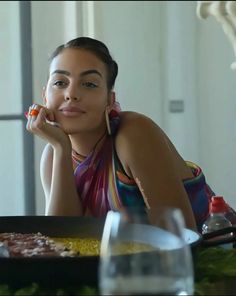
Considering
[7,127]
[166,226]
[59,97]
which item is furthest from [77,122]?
[7,127]

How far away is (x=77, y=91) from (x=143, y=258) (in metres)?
0.76

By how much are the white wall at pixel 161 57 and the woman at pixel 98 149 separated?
134 centimetres

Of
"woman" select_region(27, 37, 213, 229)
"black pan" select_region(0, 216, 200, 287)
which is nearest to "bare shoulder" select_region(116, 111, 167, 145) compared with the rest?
"woman" select_region(27, 37, 213, 229)

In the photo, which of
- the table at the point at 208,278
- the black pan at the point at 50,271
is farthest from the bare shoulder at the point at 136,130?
the black pan at the point at 50,271

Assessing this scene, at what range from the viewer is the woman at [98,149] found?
1308 mm

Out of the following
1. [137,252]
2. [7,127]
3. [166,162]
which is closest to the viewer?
[137,252]

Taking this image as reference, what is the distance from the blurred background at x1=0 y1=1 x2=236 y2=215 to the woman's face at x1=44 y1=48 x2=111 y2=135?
139 centimetres

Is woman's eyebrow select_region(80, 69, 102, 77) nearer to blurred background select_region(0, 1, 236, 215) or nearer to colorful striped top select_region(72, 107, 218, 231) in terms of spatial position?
colorful striped top select_region(72, 107, 218, 231)

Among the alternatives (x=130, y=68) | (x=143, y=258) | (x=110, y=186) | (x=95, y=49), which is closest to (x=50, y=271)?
(x=143, y=258)

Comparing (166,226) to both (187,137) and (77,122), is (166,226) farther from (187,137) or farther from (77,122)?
(187,137)

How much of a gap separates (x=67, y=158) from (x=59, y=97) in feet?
0.45

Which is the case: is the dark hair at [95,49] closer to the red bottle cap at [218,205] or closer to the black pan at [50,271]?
the red bottle cap at [218,205]

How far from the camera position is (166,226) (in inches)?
23.8

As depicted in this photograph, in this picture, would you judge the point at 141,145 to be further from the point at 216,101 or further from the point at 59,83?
the point at 216,101
